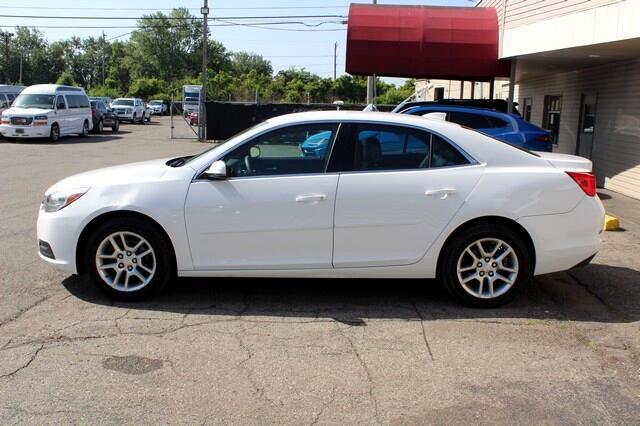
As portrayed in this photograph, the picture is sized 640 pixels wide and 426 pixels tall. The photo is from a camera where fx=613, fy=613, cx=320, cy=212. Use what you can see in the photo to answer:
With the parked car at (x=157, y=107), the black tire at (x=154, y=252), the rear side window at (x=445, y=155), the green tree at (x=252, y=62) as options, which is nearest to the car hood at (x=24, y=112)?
the black tire at (x=154, y=252)

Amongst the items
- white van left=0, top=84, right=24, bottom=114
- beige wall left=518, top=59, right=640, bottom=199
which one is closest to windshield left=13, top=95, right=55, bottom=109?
white van left=0, top=84, right=24, bottom=114

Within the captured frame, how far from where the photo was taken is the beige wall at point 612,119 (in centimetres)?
1206

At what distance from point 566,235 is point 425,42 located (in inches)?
454

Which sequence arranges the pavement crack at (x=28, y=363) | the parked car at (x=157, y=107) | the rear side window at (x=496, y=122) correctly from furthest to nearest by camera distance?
1. the parked car at (x=157, y=107)
2. the rear side window at (x=496, y=122)
3. the pavement crack at (x=28, y=363)

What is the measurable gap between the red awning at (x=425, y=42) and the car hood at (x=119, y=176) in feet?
37.5

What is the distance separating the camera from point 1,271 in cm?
607

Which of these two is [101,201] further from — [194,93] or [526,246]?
[194,93]

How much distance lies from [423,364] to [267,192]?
1859mm

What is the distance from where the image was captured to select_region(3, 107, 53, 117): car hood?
78.2 feet

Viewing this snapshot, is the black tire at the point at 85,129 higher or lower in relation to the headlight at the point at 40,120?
lower

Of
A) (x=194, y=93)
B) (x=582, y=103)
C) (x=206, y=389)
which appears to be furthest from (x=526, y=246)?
(x=194, y=93)

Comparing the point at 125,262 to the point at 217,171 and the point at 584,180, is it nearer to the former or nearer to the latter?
the point at 217,171

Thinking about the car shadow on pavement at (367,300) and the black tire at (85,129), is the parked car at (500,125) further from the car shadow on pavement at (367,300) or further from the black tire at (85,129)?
the black tire at (85,129)

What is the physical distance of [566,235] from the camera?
516 cm
